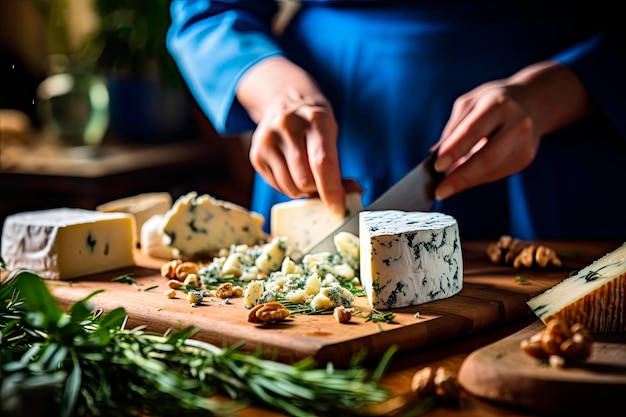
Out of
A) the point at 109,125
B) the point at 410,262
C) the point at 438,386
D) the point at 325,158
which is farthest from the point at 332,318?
the point at 109,125

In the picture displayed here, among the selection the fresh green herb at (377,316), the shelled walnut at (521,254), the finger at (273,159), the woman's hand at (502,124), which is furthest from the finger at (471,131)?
the fresh green herb at (377,316)

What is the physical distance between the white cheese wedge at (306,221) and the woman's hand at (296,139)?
4 centimetres

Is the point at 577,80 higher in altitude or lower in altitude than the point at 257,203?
higher

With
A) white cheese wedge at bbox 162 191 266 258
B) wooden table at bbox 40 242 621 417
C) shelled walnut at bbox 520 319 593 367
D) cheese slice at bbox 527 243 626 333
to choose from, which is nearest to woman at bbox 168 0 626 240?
white cheese wedge at bbox 162 191 266 258

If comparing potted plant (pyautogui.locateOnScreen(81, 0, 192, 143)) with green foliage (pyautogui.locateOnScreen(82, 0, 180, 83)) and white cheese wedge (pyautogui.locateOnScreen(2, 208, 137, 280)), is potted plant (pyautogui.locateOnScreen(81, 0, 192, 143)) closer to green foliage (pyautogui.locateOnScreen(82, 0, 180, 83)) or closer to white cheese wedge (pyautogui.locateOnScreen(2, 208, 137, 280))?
green foliage (pyautogui.locateOnScreen(82, 0, 180, 83))

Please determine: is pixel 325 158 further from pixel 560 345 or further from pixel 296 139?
pixel 560 345

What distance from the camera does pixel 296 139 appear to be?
174 centimetres

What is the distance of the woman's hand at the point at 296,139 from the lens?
5.59ft

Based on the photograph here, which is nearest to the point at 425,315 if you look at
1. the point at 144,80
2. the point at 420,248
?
the point at 420,248

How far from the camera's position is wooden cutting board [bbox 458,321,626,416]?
103cm

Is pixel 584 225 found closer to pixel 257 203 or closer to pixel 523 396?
pixel 257 203

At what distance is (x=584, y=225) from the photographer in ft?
6.75

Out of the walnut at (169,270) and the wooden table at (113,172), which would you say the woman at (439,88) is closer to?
the walnut at (169,270)

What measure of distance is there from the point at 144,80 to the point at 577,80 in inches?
87.8
